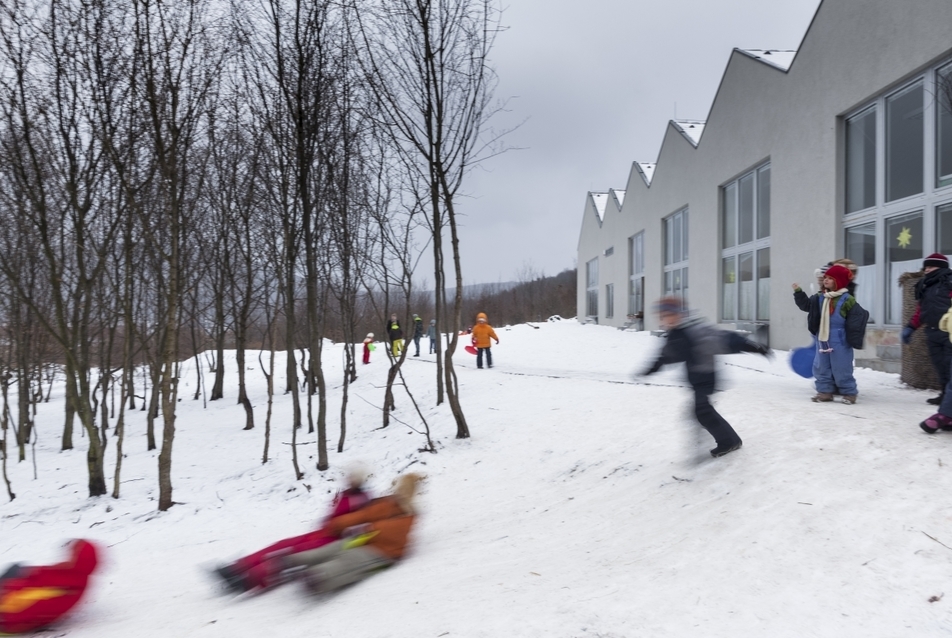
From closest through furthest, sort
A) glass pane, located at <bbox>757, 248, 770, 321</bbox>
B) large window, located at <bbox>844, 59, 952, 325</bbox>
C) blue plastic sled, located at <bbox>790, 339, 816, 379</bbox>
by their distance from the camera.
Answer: blue plastic sled, located at <bbox>790, 339, 816, 379</bbox> → large window, located at <bbox>844, 59, 952, 325</bbox> → glass pane, located at <bbox>757, 248, 770, 321</bbox>

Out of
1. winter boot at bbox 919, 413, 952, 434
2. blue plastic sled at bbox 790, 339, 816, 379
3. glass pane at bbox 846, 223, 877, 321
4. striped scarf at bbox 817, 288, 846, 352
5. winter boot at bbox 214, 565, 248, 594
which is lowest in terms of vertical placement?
winter boot at bbox 214, 565, 248, 594

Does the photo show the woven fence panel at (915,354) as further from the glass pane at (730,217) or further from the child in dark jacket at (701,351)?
the glass pane at (730,217)

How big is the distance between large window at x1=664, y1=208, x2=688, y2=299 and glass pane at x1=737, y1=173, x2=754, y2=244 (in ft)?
13.7

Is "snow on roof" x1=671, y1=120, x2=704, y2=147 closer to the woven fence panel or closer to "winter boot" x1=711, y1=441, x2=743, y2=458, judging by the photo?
the woven fence panel

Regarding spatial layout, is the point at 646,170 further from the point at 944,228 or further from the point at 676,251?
the point at 944,228

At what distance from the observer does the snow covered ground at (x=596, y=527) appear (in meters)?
2.99

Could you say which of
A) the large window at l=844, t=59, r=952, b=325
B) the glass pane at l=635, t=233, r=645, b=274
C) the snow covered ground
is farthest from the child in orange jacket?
the glass pane at l=635, t=233, r=645, b=274

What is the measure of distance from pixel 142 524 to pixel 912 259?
511 inches

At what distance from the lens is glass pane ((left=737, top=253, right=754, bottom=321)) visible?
14482 millimetres

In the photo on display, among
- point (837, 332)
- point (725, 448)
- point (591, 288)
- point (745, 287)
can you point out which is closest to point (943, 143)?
point (837, 332)

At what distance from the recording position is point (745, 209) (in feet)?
49.1

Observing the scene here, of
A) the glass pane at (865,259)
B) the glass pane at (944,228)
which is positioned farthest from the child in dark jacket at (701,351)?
the glass pane at (865,259)

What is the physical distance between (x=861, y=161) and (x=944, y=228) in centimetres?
244

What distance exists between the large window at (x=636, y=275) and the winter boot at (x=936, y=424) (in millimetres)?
19735
